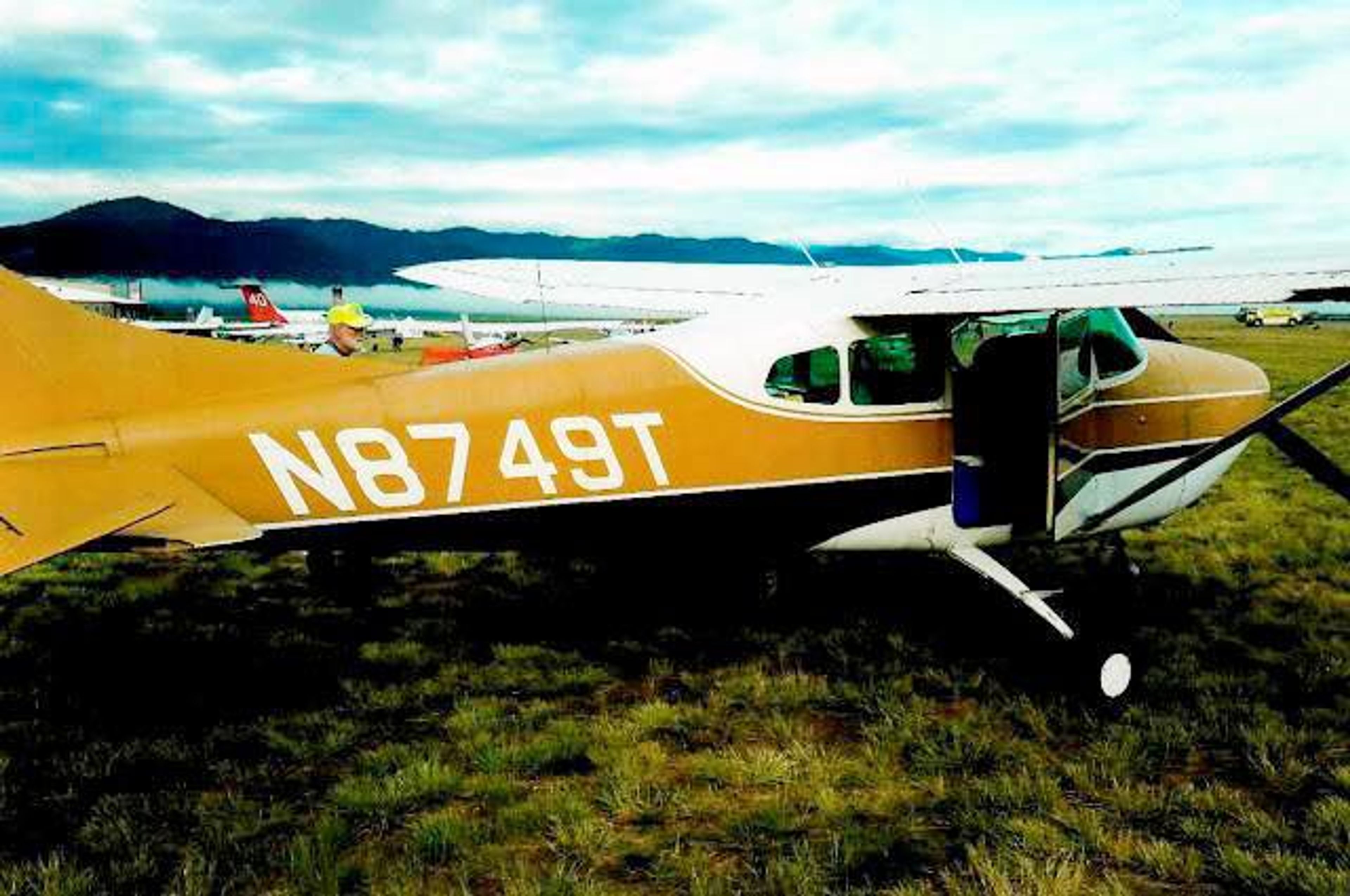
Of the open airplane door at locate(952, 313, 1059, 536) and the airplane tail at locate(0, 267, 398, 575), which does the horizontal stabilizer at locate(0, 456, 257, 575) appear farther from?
the open airplane door at locate(952, 313, 1059, 536)

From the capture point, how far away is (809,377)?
4.70 metres

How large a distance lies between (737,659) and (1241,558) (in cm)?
455

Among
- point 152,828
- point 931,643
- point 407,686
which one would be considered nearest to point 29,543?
point 152,828

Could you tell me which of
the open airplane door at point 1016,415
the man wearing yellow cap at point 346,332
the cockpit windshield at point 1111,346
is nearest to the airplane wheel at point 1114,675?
the open airplane door at point 1016,415

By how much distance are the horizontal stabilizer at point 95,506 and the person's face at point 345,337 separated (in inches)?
144

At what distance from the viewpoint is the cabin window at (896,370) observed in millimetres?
4754

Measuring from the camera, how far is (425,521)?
415 centimetres

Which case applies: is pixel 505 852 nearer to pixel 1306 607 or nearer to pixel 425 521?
pixel 425 521

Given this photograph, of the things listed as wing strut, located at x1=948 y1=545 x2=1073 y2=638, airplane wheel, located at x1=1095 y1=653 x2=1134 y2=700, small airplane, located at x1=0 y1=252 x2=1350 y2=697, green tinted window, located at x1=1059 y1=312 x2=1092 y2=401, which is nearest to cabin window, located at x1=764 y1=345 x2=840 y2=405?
small airplane, located at x1=0 y1=252 x2=1350 y2=697

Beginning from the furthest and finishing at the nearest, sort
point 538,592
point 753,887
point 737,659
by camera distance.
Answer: point 538,592
point 737,659
point 753,887

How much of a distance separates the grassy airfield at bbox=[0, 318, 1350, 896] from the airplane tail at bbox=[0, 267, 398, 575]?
108 centimetres

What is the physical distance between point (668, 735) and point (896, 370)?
2.18 m

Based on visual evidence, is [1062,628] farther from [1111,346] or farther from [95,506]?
[95,506]

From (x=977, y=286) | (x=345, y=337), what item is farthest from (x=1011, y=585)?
(x=345, y=337)
